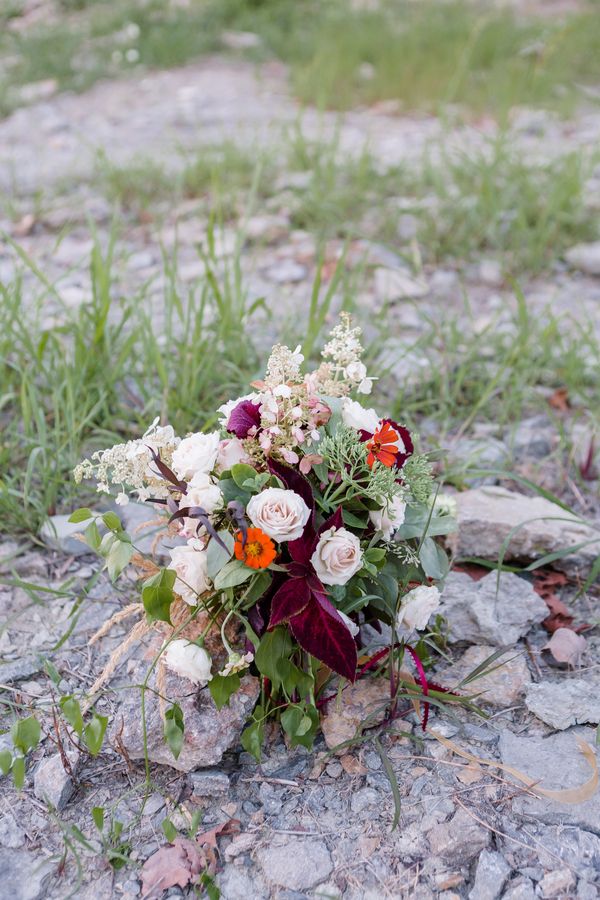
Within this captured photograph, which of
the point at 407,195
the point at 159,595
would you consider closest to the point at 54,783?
the point at 159,595

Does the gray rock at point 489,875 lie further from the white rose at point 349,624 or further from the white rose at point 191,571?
the white rose at point 191,571

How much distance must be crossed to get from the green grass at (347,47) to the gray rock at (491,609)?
3.54m

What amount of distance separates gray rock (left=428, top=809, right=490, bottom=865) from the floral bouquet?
0.26 m

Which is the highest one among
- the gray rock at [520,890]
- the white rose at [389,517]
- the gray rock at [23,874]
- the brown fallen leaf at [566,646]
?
the white rose at [389,517]

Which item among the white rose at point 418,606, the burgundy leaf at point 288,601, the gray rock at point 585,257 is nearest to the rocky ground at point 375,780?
the white rose at point 418,606

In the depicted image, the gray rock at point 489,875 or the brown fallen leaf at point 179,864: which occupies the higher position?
the gray rock at point 489,875

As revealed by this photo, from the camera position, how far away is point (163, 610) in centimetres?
151

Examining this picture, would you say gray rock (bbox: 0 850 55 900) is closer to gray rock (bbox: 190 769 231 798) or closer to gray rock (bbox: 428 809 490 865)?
gray rock (bbox: 190 769 231 798)

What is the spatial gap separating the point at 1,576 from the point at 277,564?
38.5 inches

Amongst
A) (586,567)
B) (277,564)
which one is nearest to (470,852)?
(277,564)

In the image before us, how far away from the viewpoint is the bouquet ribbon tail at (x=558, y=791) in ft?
4.92

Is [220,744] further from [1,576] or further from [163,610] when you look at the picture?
[1,576]

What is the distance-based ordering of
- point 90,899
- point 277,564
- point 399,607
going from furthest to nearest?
point 399,607 < point 277,564 < point 90,899

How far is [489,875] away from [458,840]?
0.07 meters
